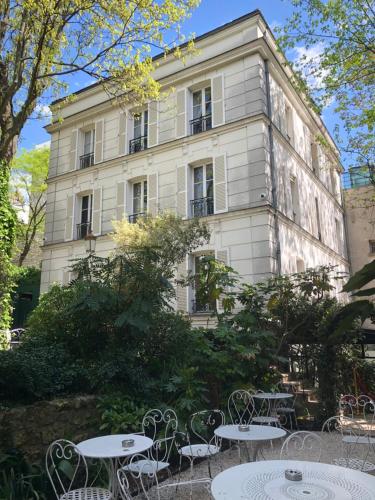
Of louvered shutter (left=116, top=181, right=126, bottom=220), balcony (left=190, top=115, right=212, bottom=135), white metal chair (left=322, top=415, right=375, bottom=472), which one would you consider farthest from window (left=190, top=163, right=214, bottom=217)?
white metal chair (left=322, top=415, right=375, bottom=472)

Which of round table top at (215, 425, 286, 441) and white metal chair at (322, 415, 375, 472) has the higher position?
round table top at (215, 425, 286, 441)

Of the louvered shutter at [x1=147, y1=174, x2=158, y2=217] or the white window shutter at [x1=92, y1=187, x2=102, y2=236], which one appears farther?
the white window shutter at [x1=92, y1=187, x2=102, y2=236]

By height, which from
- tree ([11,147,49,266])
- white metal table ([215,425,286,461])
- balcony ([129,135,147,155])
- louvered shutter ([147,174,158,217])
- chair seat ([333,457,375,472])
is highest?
tree ([11,147,49,266])

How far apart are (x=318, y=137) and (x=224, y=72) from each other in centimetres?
384

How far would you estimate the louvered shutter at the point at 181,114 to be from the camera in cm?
1405

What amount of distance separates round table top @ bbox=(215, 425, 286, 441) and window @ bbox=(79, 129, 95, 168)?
1407cm

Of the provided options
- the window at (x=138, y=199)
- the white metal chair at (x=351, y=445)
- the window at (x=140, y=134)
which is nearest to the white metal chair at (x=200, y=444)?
the white metal chair at (x=351, y=445)

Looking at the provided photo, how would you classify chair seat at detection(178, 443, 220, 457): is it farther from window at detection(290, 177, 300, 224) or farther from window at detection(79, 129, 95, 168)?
window at detection(79, 129, 95, 168)

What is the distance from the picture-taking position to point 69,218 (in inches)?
634

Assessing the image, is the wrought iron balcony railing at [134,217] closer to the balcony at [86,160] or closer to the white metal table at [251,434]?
the balcony at [86,160]

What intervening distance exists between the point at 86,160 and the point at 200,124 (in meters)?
5.39

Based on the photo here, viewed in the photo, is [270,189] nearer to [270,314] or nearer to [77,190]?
[270,314]

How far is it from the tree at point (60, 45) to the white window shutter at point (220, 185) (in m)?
4.48

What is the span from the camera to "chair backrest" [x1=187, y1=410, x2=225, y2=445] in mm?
4586
